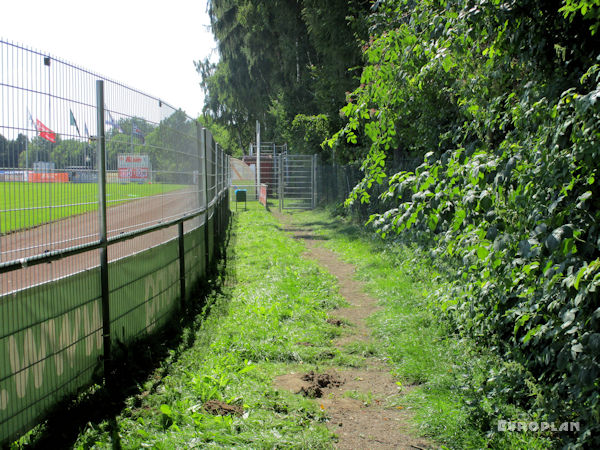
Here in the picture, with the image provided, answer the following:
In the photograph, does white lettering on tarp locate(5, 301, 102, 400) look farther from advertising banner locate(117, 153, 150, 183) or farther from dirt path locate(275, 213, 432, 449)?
dirt path locate(275, 213, 432, 449)

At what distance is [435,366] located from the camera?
4.98 m

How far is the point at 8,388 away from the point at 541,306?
10.6ft

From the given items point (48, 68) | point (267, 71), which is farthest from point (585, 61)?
point (267, 71)

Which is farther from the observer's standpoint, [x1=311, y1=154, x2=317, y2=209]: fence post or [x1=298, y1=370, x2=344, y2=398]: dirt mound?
[x1=311, y1=154, x2=317, y2=209]: fence post

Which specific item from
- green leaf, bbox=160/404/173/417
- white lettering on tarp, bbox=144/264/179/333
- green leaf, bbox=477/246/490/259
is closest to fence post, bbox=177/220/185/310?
white lettering on tarp, bbox=144/264/179/333

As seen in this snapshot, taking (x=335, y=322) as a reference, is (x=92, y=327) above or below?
above

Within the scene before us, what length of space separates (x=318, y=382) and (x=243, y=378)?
25.1 inches

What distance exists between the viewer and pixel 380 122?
14.9 ft

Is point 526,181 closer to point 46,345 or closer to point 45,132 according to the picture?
point 45,132

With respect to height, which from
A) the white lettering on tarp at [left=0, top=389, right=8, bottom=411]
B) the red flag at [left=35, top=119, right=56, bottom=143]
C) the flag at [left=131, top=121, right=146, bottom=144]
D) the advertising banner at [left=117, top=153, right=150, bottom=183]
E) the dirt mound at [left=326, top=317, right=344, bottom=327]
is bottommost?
the dirt mound at [left=326, top=317, right=344, bottom=327]

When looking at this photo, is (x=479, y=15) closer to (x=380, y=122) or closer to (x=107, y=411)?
(x=380, y=122)

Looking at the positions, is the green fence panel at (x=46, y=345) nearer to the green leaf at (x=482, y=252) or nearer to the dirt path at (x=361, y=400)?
the dirt path at (x=361, y=400)

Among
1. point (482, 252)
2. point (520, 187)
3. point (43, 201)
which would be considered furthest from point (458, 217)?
point (43, 201)

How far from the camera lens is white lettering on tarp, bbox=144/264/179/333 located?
5480 millimetres
